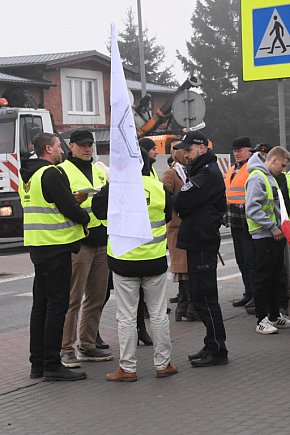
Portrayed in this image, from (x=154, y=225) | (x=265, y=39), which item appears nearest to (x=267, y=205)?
(x=154, y=225)

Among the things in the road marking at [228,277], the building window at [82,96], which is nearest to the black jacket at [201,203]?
the road marking at [228,277]

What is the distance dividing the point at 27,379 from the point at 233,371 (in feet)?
5.70

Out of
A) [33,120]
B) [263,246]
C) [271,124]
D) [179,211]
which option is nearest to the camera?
[179,211]

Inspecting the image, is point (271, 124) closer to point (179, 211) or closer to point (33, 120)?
point (33, 120)

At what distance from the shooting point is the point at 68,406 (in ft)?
20.9

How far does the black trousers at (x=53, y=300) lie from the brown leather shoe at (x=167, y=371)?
2.76 feet

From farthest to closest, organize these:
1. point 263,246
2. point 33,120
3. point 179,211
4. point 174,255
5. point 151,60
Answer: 1. point 151,60
2. point 33,120
3. point 174,255
4. point 263,246
5. point 179,211

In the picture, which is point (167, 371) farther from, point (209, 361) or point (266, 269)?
point (266, 269)

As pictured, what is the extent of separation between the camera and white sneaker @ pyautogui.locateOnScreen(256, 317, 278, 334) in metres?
8.57

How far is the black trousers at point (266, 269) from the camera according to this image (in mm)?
8484

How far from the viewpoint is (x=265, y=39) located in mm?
9945

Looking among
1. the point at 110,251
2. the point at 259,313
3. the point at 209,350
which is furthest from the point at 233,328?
the point at 110,251

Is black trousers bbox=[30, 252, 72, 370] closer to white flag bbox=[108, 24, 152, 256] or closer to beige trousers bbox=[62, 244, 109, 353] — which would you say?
beige trousers bbox=[62, 244, 109, 353]

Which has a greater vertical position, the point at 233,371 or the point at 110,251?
the point at 110,251
